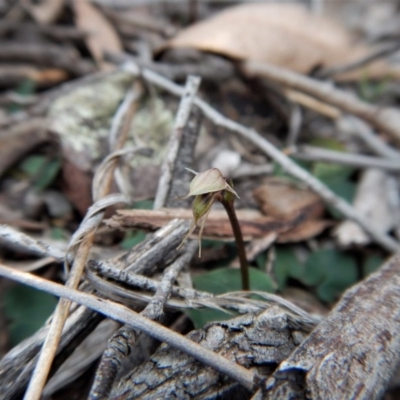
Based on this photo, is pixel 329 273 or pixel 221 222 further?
pixel 329 273

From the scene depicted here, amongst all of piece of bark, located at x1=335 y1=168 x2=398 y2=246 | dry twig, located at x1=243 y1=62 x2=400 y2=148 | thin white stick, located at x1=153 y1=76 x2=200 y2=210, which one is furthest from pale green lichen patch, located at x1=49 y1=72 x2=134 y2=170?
piece of bark, located at x1=335 y1=168 x2=398 y2=246

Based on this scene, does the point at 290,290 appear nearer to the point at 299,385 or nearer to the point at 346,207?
the point at 346,207

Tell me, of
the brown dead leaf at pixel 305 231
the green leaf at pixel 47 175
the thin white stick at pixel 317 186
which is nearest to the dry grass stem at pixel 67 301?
the green leaf at pixel 47 175

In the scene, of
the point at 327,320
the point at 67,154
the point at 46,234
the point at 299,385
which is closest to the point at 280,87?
the point at 67,154

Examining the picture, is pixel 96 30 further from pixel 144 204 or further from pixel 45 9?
pixel 144 204

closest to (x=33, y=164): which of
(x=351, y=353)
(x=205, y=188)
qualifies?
(x=205, y=188)

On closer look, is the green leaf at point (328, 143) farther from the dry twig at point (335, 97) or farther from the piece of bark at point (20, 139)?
the piece of bark at point (20, 139)
